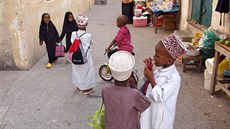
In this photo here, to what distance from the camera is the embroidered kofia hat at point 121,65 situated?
226 cm

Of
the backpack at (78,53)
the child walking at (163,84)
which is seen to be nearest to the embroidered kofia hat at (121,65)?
the child walking at (163,84)

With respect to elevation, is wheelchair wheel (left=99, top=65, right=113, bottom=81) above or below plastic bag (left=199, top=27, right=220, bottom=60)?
below

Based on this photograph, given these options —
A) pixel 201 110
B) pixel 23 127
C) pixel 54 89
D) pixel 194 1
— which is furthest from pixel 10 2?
pixel 194 1

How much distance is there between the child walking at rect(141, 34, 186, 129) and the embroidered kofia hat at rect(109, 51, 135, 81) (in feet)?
0.91

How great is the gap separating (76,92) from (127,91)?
304 centimetres

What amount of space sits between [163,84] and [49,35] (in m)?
4.74

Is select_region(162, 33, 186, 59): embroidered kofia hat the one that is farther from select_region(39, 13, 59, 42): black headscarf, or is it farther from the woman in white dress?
select_region(39, 13, 59, 42): black headscarf

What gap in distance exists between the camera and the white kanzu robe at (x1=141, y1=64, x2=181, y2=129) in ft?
8.07

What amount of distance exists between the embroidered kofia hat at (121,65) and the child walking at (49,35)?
4570mm

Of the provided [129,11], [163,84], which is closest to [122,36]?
[163,84]

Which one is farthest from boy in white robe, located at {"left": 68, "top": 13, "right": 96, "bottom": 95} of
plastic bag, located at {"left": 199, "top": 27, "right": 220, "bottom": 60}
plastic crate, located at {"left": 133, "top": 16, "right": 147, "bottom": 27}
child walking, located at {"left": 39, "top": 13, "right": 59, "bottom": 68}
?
plastic crate, located at {"left": 133, "top": 16, "right": 147, "bottom": 27}

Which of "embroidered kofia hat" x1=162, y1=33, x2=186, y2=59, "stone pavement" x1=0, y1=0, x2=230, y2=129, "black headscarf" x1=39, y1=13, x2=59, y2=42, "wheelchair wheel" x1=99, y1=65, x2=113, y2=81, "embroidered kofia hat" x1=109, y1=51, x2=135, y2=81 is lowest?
"stone pavement" x1=0, y1=0, x2=230, y2=129

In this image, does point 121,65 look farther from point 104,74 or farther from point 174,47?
point 104,74

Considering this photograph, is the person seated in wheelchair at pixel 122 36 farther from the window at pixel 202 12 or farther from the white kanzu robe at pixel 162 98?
the window at pixel 202 12
